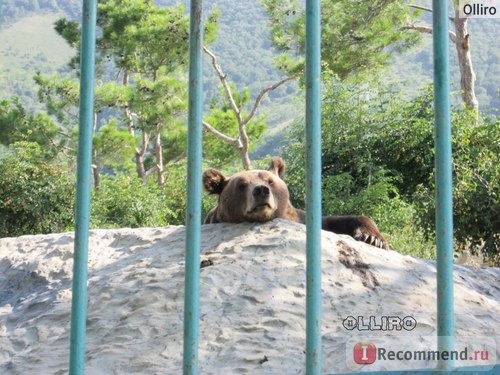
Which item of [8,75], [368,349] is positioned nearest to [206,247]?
[368,349]

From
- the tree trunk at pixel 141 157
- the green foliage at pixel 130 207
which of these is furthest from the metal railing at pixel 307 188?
the tree trunk at pixel 141 157

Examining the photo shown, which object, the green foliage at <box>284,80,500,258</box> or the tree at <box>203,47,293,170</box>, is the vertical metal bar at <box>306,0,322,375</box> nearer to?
the green foliage at <box>284,80,500,258</box>

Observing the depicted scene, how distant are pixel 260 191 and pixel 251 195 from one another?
0.05 m

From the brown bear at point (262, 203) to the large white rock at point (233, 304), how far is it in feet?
0.63

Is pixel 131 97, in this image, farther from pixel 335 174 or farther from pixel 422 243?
pixel 422 243

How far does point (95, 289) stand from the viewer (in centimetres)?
265

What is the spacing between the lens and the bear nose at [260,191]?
3.40 metres

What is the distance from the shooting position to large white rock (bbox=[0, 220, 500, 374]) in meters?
1.98

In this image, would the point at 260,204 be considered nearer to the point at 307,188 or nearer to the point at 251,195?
the point at 251,195

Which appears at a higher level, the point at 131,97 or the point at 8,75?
the point at 8,75

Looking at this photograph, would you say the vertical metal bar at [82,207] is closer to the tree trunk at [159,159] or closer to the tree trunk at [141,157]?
the tree trunk at [159,159]

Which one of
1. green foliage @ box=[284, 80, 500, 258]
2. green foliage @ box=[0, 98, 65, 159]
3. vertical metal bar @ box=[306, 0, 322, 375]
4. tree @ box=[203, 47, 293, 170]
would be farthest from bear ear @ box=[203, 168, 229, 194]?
green foliage @ box=[0, 98, 65, 159]

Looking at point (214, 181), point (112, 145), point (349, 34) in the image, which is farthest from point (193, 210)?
point (112, 145)

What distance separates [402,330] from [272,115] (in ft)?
102
